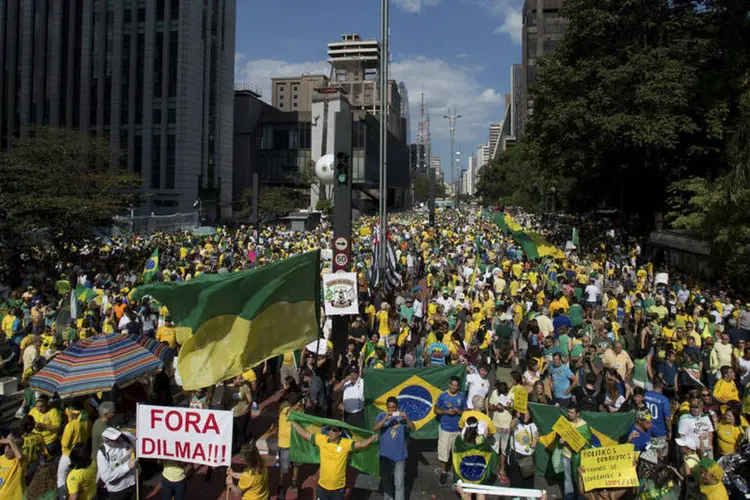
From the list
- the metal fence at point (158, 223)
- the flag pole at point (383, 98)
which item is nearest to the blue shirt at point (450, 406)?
the flag pole at point (383, 98)

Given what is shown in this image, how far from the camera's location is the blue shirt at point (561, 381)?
8.85 meters

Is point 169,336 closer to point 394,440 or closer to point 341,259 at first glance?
point 341,259

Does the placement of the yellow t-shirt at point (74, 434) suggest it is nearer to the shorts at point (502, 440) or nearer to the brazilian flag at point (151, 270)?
the shorts at point (502, 440)

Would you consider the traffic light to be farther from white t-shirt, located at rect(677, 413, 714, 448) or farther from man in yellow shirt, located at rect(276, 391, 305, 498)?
white t-shirt, located at rect(677, 413, 714, 448)

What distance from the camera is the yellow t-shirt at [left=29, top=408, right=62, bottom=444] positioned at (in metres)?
7.28

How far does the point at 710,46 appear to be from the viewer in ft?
90.7

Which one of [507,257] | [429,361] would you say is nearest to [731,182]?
[507,257]

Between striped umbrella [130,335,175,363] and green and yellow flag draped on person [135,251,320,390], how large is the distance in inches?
121

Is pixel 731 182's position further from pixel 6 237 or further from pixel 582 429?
pixel 6 237

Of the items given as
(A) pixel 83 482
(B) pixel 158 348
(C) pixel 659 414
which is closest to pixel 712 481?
(C) pixel 659 414

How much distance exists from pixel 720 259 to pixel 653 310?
7.40 metres

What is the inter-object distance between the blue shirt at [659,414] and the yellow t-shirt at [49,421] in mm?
7027

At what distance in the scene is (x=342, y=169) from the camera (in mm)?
10312

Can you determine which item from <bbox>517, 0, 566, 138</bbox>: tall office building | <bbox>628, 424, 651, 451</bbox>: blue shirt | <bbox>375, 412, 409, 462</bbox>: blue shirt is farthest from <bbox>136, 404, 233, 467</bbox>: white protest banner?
<bbox>517, 0, 566, 138</bbox>: tall office building
